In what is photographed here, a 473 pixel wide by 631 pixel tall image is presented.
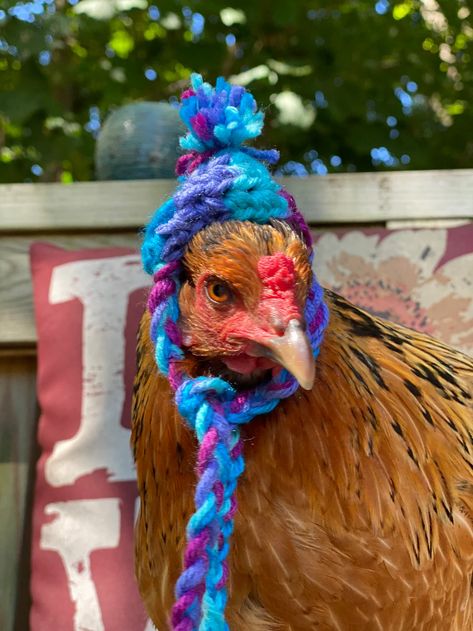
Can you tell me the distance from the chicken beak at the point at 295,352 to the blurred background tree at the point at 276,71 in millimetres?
1457

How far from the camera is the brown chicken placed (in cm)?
71

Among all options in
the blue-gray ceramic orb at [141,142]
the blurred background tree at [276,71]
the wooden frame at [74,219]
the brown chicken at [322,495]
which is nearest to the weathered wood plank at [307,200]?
the wooden frame at [74,219]

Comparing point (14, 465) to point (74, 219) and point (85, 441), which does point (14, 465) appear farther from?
point (74, 219)

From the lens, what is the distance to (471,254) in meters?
1.36

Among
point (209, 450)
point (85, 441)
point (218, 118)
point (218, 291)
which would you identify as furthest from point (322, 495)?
point (85, 441)

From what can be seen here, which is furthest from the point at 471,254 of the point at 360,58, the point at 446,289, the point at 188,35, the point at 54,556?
the point at 188,35

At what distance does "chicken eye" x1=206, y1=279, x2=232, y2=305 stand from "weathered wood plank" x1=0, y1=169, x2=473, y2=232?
2.73ft

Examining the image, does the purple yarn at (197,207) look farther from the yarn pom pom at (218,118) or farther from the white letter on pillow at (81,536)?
the white letter on pillow at (81,536)

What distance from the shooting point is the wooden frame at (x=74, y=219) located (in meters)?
1.44

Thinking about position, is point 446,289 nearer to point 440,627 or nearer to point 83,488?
point 440,627

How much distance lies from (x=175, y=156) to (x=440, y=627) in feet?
3.91

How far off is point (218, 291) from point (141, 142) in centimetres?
100

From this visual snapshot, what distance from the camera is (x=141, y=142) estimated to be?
1562mm

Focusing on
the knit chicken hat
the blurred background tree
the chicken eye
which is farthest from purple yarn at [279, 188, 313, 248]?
the blurred background tree
